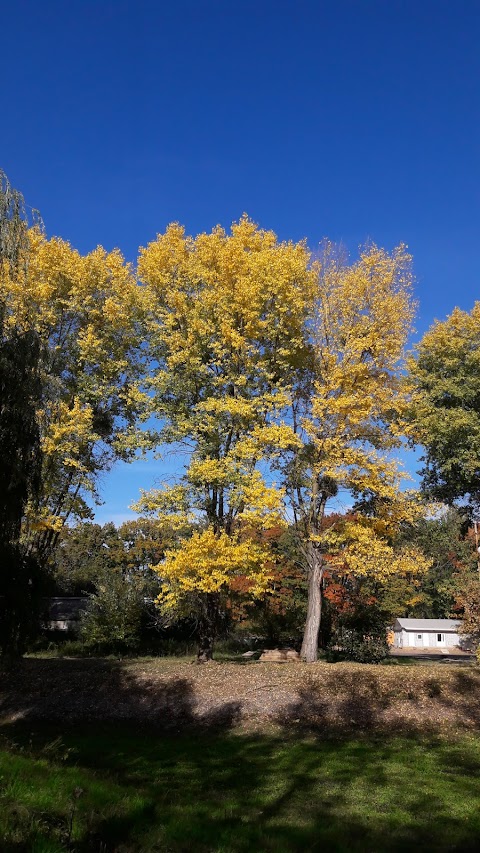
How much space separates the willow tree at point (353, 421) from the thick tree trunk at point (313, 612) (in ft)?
0.10

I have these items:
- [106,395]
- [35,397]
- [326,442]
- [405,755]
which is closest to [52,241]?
[106,395]

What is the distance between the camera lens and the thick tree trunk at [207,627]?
62.1ft

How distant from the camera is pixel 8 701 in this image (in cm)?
1550

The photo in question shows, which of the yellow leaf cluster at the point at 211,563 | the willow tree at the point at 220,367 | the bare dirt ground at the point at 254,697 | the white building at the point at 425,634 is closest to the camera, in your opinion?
the bare dirt ground at the point at 254,697

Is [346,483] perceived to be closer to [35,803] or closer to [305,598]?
[305,598]

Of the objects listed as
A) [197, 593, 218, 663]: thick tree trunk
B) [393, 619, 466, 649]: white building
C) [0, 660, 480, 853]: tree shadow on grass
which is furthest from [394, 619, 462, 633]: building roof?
[0, 660, 480, 853]: tree shadow on grass

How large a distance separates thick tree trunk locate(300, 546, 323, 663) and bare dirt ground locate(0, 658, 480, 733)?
64.5 inches

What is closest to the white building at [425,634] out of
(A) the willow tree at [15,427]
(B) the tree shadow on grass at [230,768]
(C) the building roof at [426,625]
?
(C) the building roof at [426,625]

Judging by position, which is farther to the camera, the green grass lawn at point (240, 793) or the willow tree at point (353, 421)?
the willow tree at point (353, 421)

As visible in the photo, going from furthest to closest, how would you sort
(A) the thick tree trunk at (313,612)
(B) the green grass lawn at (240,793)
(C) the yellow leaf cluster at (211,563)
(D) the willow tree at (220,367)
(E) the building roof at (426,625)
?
(E) the building roof at (426,625), (A) the thick tree trunk at (313,612), (D) the willow tree at (220,367), (C) the yellow leaf cluster at (211,563), (B) the green grass lawn at (240,793)

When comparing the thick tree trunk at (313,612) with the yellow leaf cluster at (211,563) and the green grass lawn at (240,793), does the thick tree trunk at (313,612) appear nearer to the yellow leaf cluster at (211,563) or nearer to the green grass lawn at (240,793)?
the yellow leaf cluster at (211,563)

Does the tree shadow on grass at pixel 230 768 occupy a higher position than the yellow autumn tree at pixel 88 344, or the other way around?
the yellow autumn tree at pixel 88 344

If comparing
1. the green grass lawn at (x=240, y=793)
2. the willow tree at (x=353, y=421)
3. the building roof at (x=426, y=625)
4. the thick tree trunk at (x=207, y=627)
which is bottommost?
the green grass lawn at (x=240, y=793)

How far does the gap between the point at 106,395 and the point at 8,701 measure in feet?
33.3
